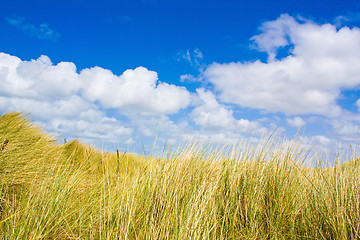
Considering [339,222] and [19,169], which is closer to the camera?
[339,222]

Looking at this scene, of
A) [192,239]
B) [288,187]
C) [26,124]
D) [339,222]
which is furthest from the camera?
[26,124]

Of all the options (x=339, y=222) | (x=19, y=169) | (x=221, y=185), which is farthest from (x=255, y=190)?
(x=19, y=169)

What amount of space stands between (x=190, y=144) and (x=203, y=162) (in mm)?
285

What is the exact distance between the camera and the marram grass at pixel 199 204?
2.23 metres

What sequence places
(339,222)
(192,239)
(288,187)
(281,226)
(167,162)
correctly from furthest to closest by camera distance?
(167,162) < (288,187) < (281,226) < (339,222) < (192,239)

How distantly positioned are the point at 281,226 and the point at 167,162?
4.54ft

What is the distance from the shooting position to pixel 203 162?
3412mm

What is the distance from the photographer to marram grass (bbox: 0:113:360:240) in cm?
223

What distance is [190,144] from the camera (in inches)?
137

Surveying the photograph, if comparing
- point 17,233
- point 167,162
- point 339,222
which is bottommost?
point 17,233

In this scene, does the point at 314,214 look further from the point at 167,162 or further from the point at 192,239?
the point at 167,162

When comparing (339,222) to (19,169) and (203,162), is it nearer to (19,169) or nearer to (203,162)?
(203,162)

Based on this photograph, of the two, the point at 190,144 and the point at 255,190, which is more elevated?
the point at 190,144

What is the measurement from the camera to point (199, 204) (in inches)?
100
